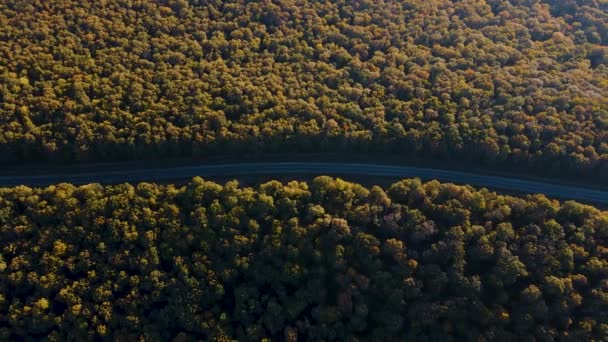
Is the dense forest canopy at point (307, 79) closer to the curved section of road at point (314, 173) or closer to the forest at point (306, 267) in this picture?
the curved section of road at point (314, 173)

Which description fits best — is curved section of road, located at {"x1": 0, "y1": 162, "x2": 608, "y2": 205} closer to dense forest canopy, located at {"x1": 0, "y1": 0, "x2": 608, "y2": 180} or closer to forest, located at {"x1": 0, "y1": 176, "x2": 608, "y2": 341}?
dense forest canopy, located at {"x1": 0, "y1": 0, "x2": 608, "y2": 180}

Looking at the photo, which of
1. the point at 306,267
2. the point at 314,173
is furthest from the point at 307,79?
the point at 306,267

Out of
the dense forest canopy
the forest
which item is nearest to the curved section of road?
the dense forest canopy

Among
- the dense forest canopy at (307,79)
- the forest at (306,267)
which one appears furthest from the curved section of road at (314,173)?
the forest at (306,267)

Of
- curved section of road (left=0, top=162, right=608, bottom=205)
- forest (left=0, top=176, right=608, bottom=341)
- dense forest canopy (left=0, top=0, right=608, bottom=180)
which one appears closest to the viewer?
forest (left=0, top=176, right=608, bottom=341)

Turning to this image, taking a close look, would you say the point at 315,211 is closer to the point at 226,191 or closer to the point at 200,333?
the point at 226,191

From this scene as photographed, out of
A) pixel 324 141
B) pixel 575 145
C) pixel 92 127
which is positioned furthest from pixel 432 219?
pixel 92 127

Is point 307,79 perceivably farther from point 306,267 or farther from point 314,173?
point 306,267
